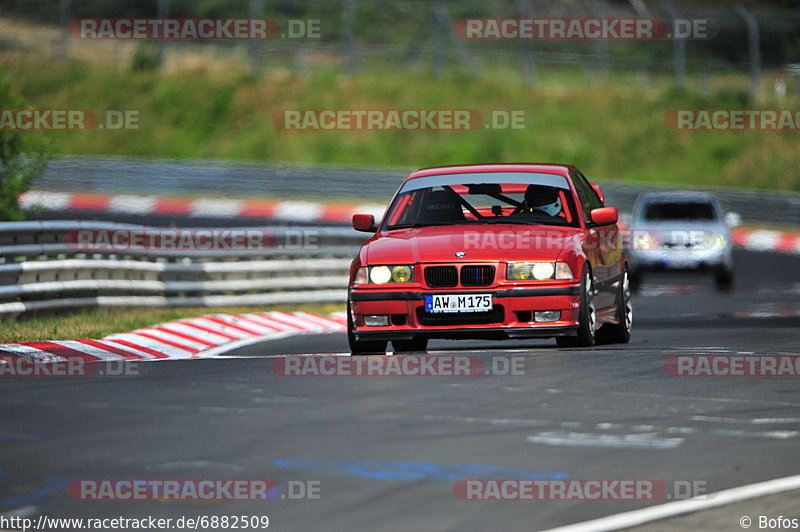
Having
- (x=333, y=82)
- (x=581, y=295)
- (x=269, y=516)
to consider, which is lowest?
(x=269, y=516)

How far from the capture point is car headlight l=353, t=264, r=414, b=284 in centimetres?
1223

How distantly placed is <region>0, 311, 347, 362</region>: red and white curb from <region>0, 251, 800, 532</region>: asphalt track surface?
5.07ft

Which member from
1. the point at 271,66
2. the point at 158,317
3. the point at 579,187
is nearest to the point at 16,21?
the point at 271,66

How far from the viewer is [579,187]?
13672 mm

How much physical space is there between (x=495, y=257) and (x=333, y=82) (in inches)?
1497

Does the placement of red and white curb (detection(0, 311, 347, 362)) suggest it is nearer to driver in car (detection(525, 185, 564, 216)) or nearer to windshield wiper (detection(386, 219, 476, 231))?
windshield wiper (detection(386, 219, 476, 231))

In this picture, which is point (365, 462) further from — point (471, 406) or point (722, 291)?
point (722, 291)

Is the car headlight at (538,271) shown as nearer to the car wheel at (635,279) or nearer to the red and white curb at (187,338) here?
the red and white curb at (187,338)

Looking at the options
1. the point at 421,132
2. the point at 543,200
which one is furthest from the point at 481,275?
the point at 421,132

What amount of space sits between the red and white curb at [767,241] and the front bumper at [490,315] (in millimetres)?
22822

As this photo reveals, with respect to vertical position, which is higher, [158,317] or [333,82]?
[333,82]

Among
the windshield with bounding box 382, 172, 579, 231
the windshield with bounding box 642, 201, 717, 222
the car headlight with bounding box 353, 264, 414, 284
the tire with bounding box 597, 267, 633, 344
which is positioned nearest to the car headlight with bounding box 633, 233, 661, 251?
the windshield with bounding box 642, 201, 717, 222

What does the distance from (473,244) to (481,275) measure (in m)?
0.30

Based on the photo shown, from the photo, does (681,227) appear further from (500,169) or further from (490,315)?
(490,315)
